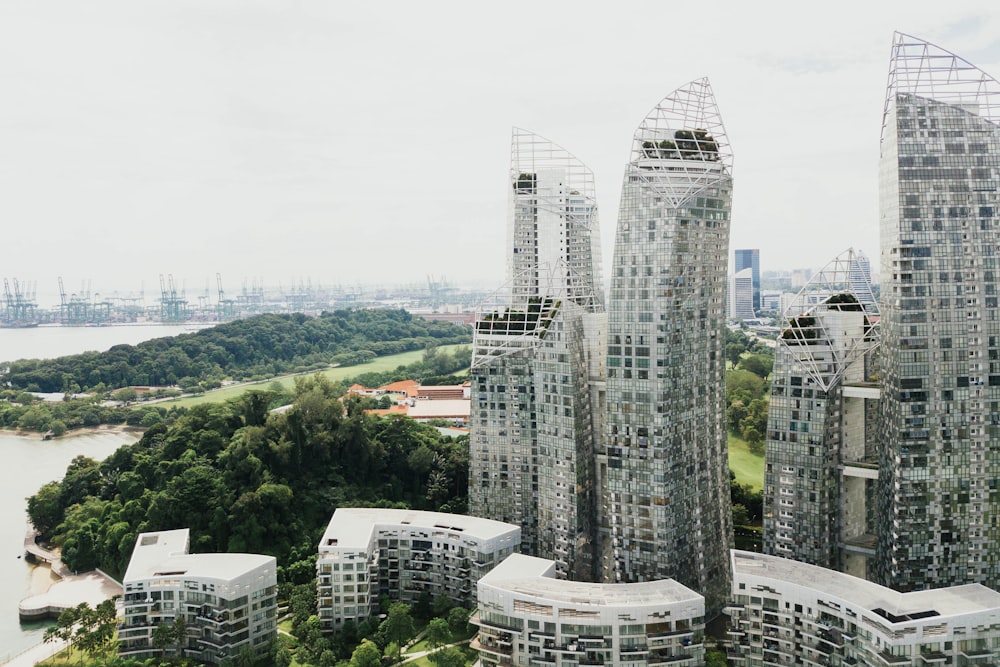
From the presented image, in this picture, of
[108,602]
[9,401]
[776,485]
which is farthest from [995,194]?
[9,401]

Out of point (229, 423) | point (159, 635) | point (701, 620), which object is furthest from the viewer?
point (229, 423)

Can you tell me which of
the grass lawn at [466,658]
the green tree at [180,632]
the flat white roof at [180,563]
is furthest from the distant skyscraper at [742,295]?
the green tree at [180,632]

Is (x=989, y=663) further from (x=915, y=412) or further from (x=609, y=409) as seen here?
(x=609, y=409)

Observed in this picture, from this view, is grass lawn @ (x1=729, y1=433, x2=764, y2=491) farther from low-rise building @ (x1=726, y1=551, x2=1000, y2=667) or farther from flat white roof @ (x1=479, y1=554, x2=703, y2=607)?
flat white roof @ (x1=479, y1=554, x2=703, y2=607)

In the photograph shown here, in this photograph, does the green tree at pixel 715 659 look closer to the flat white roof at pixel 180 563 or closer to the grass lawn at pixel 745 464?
the flat white roof at pixel 180 563

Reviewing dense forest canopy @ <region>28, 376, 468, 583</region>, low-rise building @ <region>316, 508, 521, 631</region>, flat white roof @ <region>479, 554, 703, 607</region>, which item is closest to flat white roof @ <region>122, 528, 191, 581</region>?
dense forest canopy @ <region>28, 376, 468, 583</region>
